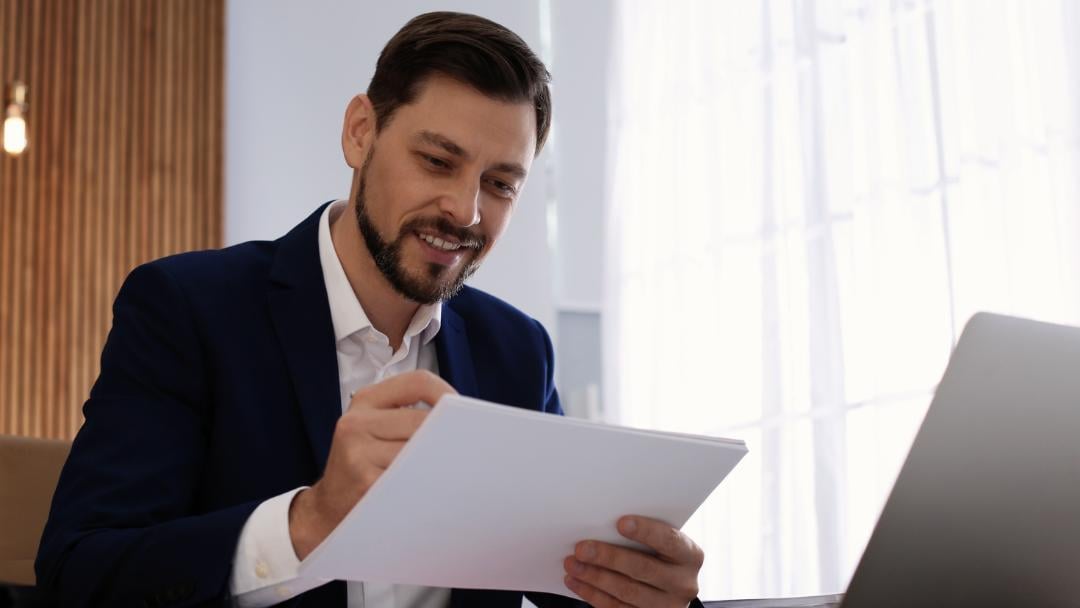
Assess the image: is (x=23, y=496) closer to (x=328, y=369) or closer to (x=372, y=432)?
(x=328, y=369)

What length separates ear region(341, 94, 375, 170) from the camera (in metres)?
1.77

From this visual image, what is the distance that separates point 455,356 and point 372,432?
2.34ft

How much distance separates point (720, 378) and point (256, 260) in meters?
2.64

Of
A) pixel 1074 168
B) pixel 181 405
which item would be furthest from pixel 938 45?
pixel 181 405

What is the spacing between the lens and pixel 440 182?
1.63m

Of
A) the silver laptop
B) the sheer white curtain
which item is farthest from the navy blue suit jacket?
the sheer white curtain

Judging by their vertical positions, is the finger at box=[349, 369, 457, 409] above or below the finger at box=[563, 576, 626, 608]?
above

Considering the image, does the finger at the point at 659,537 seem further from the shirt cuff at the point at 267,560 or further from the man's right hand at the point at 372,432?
the shirt cuff at the point at 267,560

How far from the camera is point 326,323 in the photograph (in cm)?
157

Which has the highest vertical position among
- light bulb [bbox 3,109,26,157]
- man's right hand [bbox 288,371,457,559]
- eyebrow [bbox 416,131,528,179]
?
light bulb [bbox 3,109,26,157]

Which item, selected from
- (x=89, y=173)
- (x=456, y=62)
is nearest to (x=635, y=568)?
(x=456, y=62)

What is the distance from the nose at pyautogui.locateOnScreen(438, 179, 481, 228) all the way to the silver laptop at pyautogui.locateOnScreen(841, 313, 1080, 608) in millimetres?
858

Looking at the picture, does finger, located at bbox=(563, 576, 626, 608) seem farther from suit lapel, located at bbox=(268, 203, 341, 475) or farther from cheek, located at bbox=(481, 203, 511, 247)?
cheek, located at bbox=(481, 203, 511, 247)

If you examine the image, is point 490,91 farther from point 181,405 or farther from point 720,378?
point 720,378
